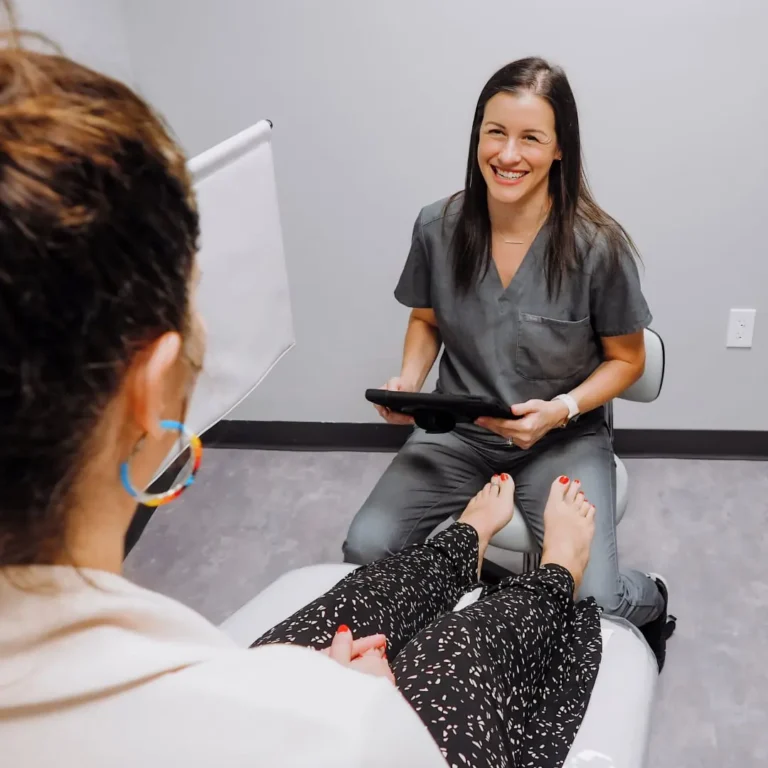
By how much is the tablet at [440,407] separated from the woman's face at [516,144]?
1.12 ft

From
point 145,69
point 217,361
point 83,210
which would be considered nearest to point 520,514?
point 217,361

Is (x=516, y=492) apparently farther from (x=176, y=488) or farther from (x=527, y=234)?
(x=176, y=488)

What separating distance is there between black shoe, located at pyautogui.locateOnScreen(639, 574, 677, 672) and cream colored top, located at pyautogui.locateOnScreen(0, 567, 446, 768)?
1.15 meters

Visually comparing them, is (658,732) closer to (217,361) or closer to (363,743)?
(217,361)

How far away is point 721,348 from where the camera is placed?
2.17 m

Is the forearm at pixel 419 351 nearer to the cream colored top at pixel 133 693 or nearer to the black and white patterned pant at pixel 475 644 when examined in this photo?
the black and white patterned pant at pixel 475 644

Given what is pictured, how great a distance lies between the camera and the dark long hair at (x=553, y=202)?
4.58ft

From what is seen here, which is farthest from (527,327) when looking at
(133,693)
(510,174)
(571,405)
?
(133,693)

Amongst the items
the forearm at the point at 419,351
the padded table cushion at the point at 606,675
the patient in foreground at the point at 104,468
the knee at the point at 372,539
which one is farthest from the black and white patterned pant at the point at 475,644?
the forearm at the point at 419,351

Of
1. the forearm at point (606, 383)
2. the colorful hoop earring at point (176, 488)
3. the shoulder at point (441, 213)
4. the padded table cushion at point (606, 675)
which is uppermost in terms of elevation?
the colorful hoop earring at point (176, 488)

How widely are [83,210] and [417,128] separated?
1.67 meters

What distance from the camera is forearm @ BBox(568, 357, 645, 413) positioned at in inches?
59.0

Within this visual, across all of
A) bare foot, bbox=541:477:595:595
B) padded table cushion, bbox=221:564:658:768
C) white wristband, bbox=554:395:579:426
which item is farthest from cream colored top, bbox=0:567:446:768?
Answer: white wristband, bbox=554:395:579:426

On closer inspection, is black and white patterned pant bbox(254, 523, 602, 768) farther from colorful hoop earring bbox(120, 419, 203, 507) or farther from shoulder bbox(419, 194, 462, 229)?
shoulder bbox(419, 194, 462, 229)
